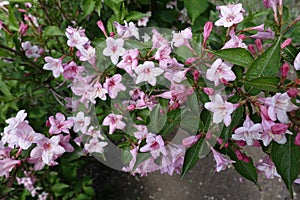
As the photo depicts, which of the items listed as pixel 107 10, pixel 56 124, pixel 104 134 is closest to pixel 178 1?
pixel 107 10

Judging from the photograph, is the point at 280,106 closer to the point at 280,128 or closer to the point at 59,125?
the point at 280,128

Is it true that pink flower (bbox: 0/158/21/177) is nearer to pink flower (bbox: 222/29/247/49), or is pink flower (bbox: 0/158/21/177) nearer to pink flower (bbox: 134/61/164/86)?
pink flower (bbox: 134/61/164/86)

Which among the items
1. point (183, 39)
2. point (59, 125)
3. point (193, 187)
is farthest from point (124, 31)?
point (193, 187)

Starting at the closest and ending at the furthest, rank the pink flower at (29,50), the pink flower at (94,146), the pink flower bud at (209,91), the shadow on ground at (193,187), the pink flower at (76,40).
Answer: the pink flower bud at (209,91)
the pink flower at (76,40)
the pink flower at (94,146)
the pink flower at (29,50)
the shadow on ground at (193,187)

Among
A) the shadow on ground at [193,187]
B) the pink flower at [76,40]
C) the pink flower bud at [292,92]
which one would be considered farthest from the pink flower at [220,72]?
the shadow on ground at [193,187]

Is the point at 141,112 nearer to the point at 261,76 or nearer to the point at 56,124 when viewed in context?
the point at 56,124

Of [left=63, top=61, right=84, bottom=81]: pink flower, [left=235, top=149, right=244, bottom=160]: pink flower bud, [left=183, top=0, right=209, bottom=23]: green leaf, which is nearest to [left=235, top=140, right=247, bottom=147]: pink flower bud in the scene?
[left=235, top=149, right=244, bottom=160]: pink flower bud

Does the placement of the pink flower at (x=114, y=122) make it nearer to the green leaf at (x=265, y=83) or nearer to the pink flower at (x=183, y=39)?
the pink flower at (x=183, y=39)

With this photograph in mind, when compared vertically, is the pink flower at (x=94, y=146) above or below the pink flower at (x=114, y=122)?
below
